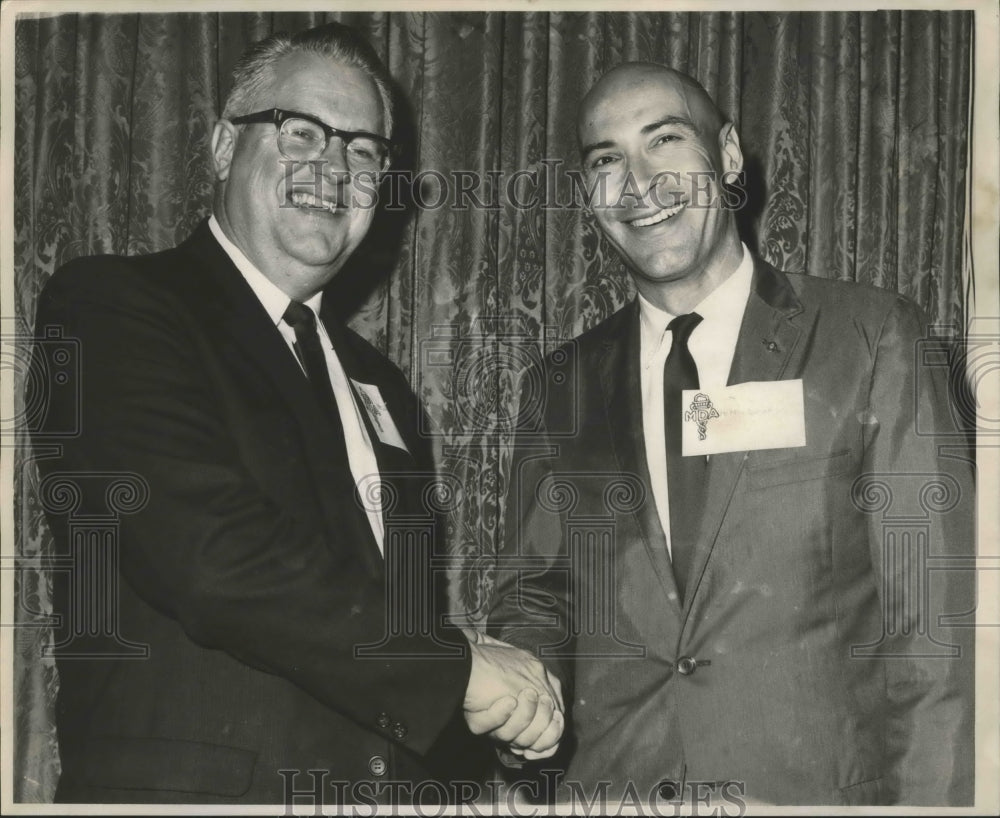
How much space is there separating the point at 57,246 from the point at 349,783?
1409 mm

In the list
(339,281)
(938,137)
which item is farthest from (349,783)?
(938,137)

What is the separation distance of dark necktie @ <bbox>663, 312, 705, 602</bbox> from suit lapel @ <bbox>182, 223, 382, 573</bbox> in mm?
670

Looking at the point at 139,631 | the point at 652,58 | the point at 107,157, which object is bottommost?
the point at 139,631

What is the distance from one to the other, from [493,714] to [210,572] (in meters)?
0.67

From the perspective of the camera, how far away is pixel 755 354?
8.71ft

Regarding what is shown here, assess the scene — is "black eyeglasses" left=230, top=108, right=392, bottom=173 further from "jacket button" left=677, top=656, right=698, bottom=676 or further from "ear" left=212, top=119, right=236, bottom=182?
"jacket button" left=677, top=656, right=698, bottom=676

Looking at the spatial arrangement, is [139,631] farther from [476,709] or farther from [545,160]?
[545,160]

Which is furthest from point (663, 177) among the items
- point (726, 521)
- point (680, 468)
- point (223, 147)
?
point (223, 147)

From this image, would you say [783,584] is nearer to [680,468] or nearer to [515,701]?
[680,468]

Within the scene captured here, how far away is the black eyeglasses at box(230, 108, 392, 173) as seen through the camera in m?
2.65

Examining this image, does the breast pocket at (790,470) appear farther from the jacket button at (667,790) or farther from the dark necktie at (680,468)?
the jacket button at (667,790)

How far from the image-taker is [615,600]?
2.63 metres

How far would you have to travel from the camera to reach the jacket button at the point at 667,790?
256cm

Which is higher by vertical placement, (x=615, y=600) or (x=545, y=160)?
(x=545, y=160)
